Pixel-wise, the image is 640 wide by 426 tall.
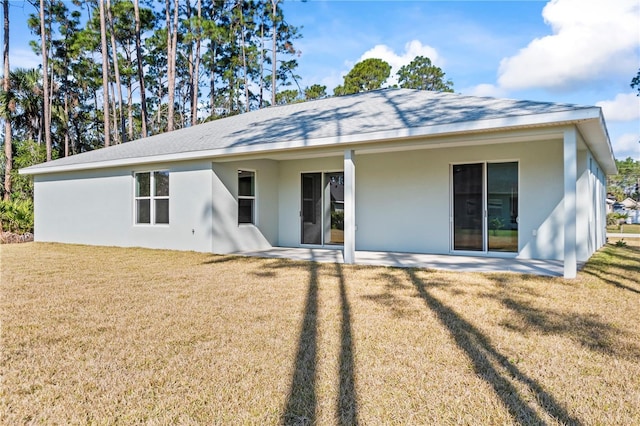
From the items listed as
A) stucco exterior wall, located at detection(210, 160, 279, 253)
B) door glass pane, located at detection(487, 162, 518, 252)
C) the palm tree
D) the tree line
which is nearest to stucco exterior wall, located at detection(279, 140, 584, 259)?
door glass pane, located at detection(487, 162, 518, 252)

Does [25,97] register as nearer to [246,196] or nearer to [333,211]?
[246,196]

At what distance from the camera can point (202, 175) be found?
33.9 feet

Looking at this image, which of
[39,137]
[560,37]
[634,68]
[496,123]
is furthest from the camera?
[39,137]

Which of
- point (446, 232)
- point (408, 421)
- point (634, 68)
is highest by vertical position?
point (634, 68)

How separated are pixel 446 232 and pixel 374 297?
15.9 feet

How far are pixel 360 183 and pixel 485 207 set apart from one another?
304 centimetres

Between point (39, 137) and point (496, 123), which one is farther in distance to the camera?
point (39, 137)

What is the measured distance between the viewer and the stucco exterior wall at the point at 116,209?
410 inches

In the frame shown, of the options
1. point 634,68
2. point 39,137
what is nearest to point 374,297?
point 634,68

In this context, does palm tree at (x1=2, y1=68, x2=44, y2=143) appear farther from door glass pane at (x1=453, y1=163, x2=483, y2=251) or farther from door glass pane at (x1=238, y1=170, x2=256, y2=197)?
door glass pane at (x1=453, y1=163, x2=483, y2=251)

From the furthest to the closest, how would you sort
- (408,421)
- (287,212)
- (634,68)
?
(634,68)
(287,212)
(408,421)

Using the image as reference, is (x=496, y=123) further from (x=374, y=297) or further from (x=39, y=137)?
(x=39, y=137)

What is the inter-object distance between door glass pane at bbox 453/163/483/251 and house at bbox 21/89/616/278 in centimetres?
2

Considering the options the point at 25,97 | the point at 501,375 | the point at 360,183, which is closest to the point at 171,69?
the point at 25,97
